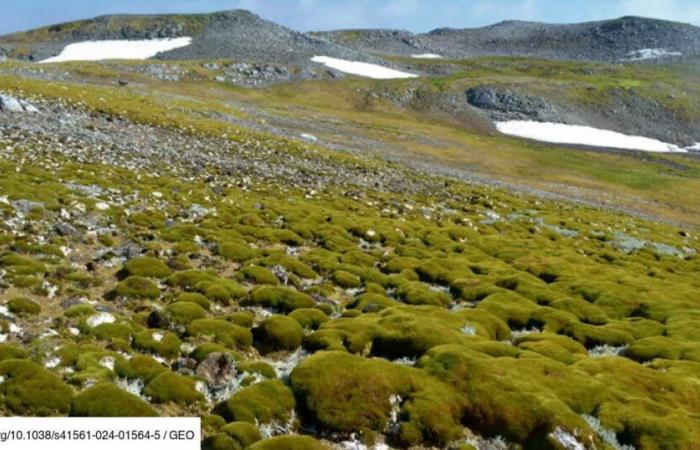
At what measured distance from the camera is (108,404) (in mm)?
11812

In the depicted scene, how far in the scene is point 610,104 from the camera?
638 ft

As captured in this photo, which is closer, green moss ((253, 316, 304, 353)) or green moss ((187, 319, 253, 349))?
green moss ((187, 319, 253, 349))

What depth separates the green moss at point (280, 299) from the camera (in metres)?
20.6

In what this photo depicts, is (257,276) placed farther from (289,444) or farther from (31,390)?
(289,444)

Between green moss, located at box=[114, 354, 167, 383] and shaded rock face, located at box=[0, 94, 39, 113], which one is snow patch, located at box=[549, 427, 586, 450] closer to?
green moss, located at box=[114, 354, 167, 383]

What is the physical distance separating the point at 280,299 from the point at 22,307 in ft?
26.7

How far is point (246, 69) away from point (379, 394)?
600ft

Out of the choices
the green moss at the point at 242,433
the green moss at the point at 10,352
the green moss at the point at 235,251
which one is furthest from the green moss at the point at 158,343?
the green moss at the point at 235,251

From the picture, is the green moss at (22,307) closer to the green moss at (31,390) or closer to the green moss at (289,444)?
the green moss at (31,390)

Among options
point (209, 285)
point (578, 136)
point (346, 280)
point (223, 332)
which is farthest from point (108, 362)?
point (578, 136)

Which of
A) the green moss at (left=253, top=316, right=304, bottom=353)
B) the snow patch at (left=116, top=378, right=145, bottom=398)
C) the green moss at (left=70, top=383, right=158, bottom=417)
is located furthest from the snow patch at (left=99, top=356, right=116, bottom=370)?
the green moss at (left=253, top=316, right=304, bottom=353)

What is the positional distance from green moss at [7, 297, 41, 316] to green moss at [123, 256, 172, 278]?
14.8 feet

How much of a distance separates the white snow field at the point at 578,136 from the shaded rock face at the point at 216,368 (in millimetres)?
156166

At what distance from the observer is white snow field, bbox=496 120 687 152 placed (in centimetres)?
16250
